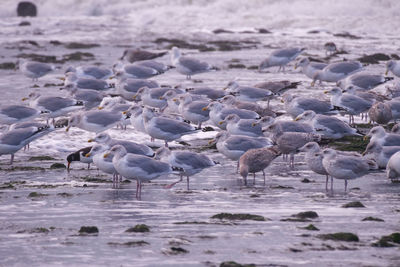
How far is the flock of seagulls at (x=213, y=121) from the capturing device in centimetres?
1086

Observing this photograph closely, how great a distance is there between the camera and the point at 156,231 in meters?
8.11

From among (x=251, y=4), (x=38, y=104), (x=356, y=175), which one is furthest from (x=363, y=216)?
(x=251, y=4)

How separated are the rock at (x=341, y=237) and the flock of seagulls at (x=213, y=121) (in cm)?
288

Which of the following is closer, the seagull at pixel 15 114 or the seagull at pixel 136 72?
the seagull at pixel 15 114

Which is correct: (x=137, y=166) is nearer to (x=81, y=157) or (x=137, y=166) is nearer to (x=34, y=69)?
(x=81, y=157)

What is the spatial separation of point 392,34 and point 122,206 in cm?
2954

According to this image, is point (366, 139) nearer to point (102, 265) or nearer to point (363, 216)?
point (363, 216)

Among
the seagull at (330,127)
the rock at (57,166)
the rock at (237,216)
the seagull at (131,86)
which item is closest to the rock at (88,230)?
the rock at (237,216)

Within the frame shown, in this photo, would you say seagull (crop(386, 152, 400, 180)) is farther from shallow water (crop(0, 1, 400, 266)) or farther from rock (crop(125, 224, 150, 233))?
rock (crop(125, 224, 150, 233))

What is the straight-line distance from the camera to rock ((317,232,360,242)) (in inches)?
299

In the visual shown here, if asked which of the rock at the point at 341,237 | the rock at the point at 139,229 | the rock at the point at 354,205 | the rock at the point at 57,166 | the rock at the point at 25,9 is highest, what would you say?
the rock at the point at 25,9

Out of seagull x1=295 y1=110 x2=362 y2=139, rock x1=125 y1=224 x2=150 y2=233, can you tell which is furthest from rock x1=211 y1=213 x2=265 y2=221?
seagull x1=295 y1=110 x2=362 y2=139

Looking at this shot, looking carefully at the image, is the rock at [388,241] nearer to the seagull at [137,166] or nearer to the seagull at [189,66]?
the seagull at [137,166]

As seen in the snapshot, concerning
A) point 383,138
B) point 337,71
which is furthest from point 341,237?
point 337,71
